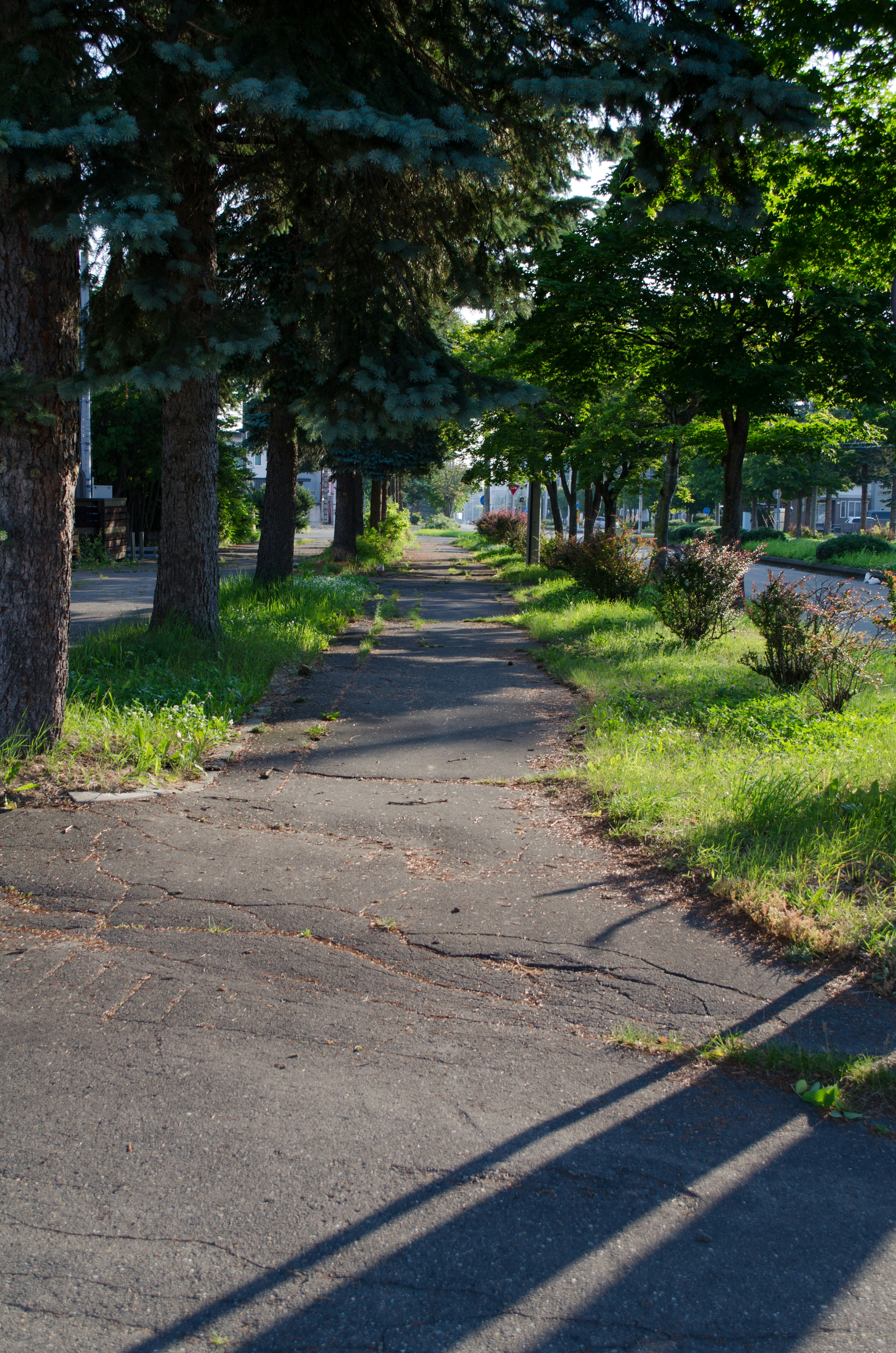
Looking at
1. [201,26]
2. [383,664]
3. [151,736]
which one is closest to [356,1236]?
[151,736]

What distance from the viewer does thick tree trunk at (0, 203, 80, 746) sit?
20.7ft

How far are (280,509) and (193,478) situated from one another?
21.6 ft

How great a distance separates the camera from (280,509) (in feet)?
53.9

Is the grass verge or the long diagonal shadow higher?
the grass verge

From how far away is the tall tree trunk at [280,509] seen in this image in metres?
16.3

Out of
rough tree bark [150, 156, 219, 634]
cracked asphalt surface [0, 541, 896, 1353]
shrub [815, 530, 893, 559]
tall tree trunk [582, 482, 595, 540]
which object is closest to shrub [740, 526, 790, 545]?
shrub [815, 530, 893, 559]

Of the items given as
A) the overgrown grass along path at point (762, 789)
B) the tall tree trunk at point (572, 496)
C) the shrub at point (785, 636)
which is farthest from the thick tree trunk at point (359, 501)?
the shrub at point (785, 636)

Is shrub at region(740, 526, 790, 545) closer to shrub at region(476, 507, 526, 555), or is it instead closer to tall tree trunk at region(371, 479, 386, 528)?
shrub at region(476, 507, 526, 555)

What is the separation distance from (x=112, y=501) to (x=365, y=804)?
24.1 metres

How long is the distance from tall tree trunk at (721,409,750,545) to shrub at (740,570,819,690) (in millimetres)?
7205

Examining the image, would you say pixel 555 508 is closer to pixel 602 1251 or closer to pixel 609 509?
pixel 609 509

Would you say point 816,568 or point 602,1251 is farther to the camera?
point 816,568

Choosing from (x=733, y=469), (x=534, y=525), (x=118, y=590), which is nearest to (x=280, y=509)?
(x=118, y=590)

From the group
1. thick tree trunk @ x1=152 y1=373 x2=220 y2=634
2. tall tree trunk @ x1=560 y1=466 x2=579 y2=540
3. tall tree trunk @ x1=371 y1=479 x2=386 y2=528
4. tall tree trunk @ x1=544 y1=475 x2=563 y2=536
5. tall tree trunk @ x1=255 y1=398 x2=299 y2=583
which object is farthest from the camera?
tall tree trunk @ x1=371 y1=479 x2=386 y2=528
